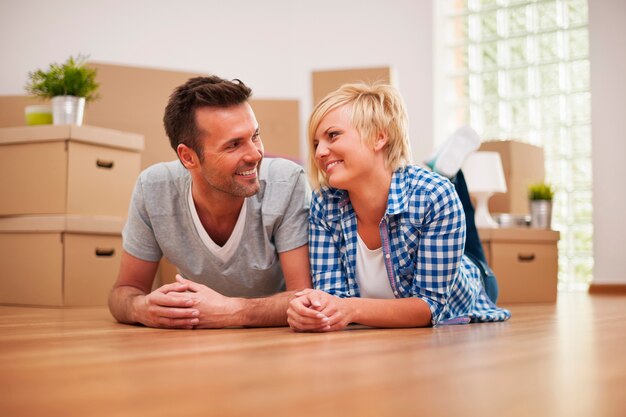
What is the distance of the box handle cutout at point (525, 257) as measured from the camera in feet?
10.8

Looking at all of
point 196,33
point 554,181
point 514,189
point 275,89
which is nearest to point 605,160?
point 554,181

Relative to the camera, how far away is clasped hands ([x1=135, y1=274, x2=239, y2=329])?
1584 millimetres

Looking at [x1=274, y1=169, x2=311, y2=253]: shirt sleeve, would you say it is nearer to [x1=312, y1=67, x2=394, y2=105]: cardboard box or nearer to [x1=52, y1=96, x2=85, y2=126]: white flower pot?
[x1=52, y1=96, x2=85, y2=126]: white flower pot

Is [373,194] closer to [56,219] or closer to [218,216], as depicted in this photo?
[218,216]

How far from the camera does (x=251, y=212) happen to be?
177cm

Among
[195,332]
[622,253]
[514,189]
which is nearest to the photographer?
[195,332]

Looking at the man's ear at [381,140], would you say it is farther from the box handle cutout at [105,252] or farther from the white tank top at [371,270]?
the box handle cutout at [105,252]

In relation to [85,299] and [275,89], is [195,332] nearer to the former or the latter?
[85,299]

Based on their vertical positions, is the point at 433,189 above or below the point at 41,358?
above

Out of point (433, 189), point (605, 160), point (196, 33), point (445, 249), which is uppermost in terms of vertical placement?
point (196, 33)

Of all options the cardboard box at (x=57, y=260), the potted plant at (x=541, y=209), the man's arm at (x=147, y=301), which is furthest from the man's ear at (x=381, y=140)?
the potted plant at (x=541, y=209)

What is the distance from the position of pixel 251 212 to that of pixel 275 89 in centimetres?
273

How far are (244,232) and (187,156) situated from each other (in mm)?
232

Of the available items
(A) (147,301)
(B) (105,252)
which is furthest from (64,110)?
(A) (147,301)
